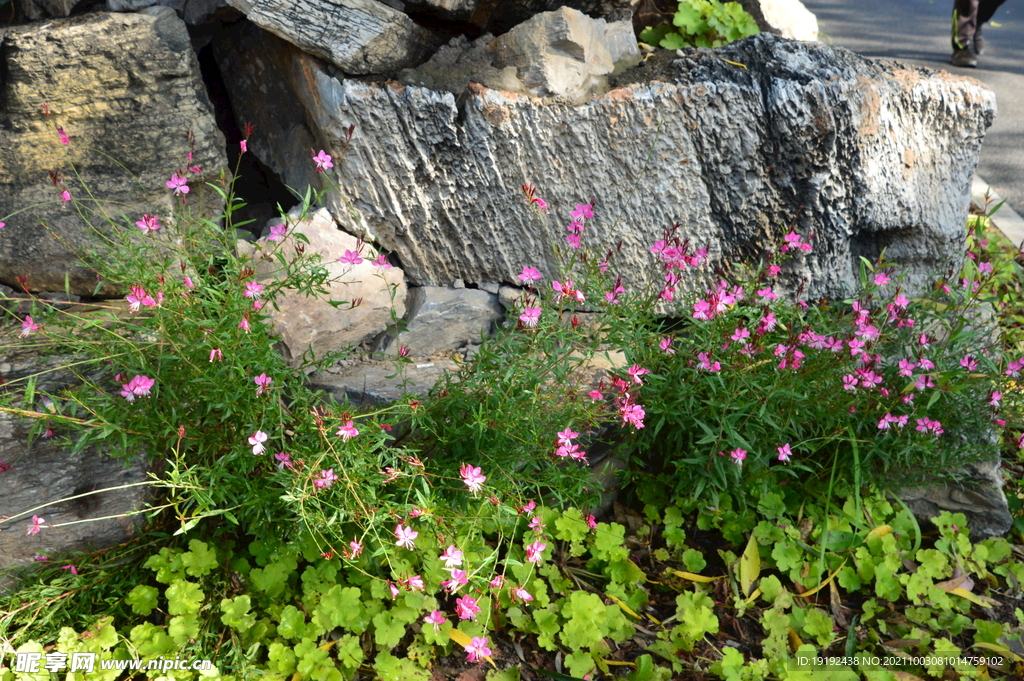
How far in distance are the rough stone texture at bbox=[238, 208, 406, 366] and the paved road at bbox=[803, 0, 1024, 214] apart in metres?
4.24

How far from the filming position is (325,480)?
6.25 feet

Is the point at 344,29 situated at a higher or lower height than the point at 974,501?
higher

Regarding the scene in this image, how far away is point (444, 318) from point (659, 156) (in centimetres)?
111

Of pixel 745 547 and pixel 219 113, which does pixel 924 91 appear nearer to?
pixel 745 547

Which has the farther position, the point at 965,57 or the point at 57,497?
the point at 965,57

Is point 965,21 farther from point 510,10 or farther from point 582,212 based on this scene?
point 582,212

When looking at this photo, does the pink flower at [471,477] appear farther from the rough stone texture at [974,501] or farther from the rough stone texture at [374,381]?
the rough stone texture at [974,501]

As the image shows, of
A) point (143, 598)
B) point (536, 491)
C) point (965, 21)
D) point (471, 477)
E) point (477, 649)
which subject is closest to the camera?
point (471, 477)

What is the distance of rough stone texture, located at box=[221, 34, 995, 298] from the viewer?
280 centimetres

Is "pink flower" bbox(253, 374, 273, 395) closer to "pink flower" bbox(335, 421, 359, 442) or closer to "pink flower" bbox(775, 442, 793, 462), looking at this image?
"pink flower" bbox(335, 421, 359, 442)

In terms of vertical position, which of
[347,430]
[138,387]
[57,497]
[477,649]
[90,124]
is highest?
[90,124]

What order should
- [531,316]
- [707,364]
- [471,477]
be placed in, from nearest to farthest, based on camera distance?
[471,477] → [531,316] → [707,364]

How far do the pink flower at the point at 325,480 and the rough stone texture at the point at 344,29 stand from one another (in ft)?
5.22

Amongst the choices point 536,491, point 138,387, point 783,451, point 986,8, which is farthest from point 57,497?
point 986,8
